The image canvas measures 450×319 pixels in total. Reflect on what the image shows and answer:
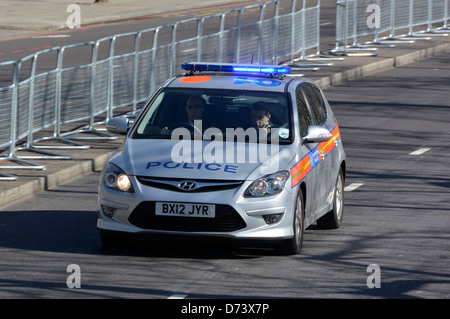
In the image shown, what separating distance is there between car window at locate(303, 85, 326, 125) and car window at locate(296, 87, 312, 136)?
186mm

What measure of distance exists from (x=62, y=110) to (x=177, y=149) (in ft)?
21.5

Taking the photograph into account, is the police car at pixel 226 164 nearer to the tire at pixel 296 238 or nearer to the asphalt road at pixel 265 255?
the tire at pixel 296 238

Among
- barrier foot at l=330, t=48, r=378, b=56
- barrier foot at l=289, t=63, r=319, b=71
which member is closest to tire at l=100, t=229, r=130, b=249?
barrier foot at l=289, t=63, r=319, b=71

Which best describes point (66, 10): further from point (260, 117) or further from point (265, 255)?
point (265, 255)

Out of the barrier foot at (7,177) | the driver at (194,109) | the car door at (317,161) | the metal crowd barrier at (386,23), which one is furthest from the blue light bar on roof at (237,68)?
the metal crowd barrier at (386,23)

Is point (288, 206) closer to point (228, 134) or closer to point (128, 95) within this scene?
point (228, 134)

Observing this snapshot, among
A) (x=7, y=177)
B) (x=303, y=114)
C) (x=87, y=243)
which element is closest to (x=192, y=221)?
(x=87, y=243)

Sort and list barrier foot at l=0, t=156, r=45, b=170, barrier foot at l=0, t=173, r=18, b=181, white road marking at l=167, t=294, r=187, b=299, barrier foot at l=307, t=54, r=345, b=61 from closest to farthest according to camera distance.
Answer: white road marking at l=167, t=294, r=187, b=299, barrier foot at l=0, t=173, r=18, b=181, barrier foot at l=0, t=156, r=45, b=170, barrier foot at l=307, t=54, r=345, b=61

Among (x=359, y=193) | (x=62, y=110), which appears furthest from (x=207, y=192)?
(x=62, y=110)

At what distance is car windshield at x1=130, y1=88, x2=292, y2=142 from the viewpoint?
34.8 ft

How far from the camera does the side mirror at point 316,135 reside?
1052 centimetres

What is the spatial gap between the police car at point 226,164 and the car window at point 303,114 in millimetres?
18

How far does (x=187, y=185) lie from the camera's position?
9.74 metres

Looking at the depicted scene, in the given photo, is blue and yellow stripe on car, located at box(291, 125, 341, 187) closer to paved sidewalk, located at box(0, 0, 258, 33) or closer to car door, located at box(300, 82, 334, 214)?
car door, located at box(300, 82, 334, 214)
